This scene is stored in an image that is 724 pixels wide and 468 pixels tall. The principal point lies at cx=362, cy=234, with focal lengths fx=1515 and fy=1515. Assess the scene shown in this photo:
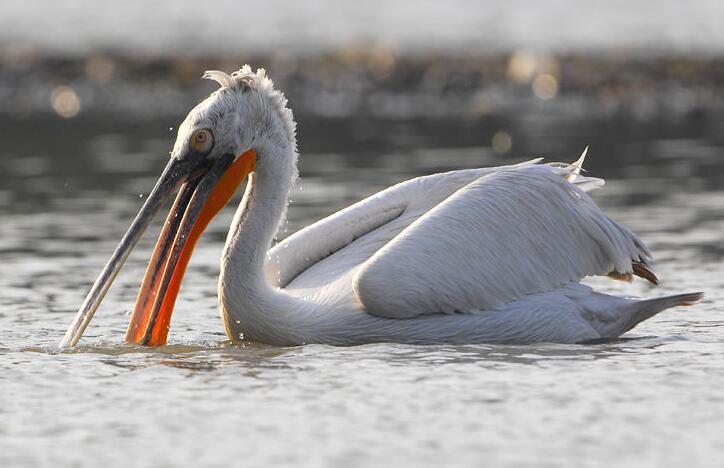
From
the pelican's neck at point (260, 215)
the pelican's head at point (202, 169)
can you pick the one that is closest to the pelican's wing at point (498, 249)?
the pelican's neck at point (260, 215)

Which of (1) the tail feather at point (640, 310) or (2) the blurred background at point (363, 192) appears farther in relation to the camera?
(1) the tail feather at point (640, 310)

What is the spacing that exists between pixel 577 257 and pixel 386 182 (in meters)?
5.04

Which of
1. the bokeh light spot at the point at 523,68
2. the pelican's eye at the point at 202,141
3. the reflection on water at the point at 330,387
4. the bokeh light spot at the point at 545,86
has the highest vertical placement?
the bokeh light spot at the point at 523,68

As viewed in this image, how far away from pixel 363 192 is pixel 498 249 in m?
4.79

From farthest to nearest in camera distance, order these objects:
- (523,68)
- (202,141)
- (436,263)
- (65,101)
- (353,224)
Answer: (523,68), (65,101), (353,224), (202,141), (436,263)

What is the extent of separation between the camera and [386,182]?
448 inches

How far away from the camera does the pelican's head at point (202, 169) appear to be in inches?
239

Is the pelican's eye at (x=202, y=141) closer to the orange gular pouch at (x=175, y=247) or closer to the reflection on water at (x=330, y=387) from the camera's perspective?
the orange gular pouch at (x=175, y=247)

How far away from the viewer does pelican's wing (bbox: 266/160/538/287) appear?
6.62 meters

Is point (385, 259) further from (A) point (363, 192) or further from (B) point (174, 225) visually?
(A) point (363, 192)

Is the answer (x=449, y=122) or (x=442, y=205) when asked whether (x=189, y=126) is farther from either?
(x=449, y=122)

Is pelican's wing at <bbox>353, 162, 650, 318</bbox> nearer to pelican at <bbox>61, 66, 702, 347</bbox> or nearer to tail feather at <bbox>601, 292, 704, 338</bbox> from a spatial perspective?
pelican at <bbox>61, 66, 702, 347</bbox>

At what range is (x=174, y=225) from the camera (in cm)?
619

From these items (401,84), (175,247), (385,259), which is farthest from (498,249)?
(401,84)
